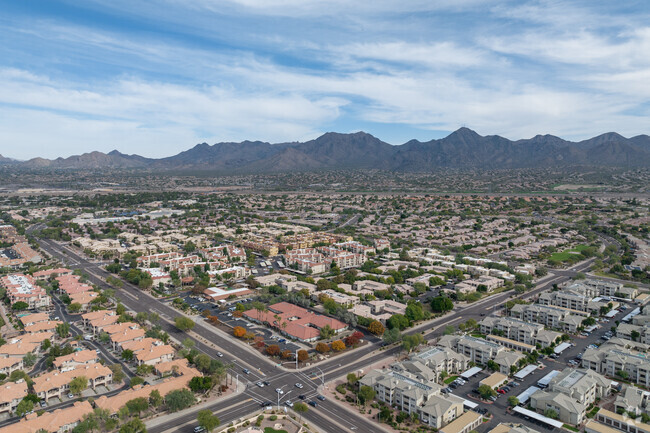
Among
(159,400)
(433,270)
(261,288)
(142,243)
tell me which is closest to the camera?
(159,400)

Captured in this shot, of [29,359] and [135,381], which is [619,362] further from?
[29,359]

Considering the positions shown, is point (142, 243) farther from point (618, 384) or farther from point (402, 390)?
point (618, 384)

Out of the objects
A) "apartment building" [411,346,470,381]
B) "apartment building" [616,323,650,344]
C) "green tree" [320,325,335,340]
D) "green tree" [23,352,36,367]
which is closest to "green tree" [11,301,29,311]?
"green tree" [23,352,36,367]

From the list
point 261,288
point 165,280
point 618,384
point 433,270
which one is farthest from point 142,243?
point 618,384


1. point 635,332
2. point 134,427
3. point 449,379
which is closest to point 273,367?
point 134,427

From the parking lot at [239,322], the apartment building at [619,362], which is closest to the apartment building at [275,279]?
the parking lot at [239,322]

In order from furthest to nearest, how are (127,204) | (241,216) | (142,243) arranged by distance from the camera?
1. (127,204)
2. (241,216)
3. (142,243)

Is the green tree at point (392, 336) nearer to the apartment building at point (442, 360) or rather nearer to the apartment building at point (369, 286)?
the apartment building at point (442, 360)
